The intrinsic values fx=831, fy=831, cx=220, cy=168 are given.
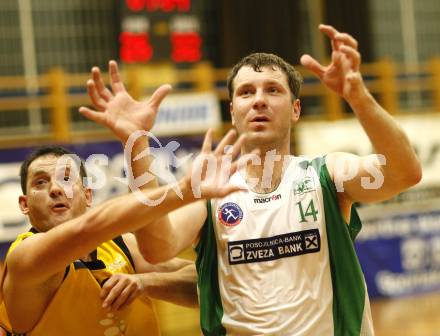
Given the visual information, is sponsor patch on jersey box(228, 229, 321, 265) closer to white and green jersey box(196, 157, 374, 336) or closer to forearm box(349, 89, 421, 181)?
white and green jersey box(196, 157, 374, 336)

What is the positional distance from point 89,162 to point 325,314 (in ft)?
19.2

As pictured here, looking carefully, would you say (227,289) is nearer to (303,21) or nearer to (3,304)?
(3,304)

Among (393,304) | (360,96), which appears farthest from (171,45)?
(360,96)

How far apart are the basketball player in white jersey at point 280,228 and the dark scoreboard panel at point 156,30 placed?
7706mm

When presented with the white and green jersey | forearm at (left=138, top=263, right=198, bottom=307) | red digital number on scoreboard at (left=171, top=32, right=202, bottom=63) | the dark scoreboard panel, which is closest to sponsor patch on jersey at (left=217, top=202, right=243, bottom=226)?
the white and green jersey

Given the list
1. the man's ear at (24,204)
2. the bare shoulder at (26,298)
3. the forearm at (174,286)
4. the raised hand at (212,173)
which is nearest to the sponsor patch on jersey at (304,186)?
the forearm at (174,286)

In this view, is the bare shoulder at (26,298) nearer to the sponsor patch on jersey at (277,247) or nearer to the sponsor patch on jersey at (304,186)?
the sponsor patch on jersey at (277,247)

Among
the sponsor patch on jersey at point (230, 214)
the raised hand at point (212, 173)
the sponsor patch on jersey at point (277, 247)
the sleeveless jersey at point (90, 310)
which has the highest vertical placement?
the raised hand at point (212, 173)

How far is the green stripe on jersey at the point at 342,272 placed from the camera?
3.59m

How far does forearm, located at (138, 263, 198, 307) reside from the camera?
392cm

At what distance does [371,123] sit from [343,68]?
0.79 feet

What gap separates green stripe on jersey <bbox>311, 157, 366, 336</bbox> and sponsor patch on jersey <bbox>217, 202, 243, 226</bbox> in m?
0.39

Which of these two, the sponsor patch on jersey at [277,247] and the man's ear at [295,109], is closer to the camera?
the sponsor patch on jersey at [277,247]

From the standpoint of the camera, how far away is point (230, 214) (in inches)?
145
